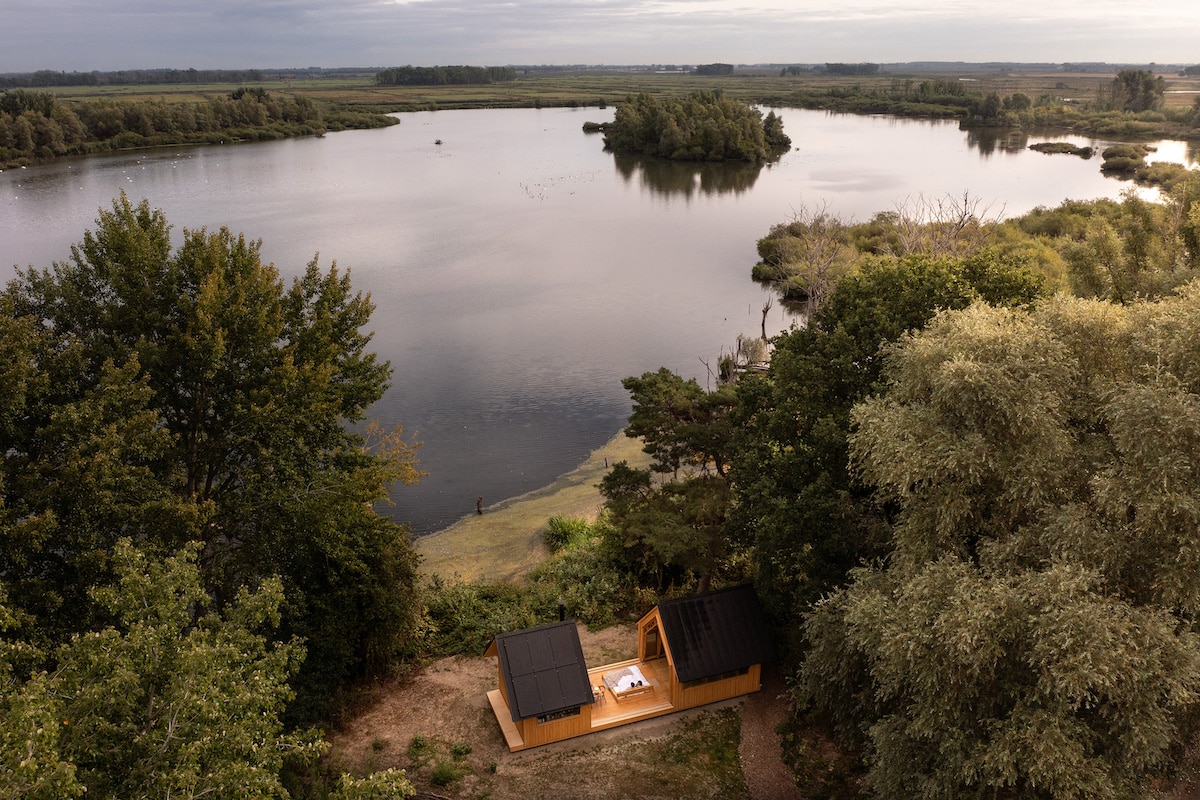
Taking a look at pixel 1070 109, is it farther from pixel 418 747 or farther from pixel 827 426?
pixel 418 747

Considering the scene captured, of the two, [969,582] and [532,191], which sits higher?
[532,191]

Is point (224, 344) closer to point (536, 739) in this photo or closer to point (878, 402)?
point (536, 739)

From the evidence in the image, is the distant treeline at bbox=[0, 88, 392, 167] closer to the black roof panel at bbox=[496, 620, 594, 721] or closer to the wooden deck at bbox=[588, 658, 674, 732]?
the black roof panel at bbox=[496, 620, 594, 721]

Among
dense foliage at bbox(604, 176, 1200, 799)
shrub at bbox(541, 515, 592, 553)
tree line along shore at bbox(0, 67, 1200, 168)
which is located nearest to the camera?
dense foliage at bbox(604, 176, 1200, 799)

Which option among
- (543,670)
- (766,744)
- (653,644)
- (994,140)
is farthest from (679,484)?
(994,140)

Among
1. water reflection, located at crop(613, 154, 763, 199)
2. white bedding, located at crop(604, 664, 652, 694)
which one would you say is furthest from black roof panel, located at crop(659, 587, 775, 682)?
water reflection, located at crop(613, 154, 763, 199)

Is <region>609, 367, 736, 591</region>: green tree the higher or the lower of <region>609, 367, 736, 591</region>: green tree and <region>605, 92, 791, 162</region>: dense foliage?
the lower

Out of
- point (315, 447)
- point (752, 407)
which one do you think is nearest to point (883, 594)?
point (752, 407)
